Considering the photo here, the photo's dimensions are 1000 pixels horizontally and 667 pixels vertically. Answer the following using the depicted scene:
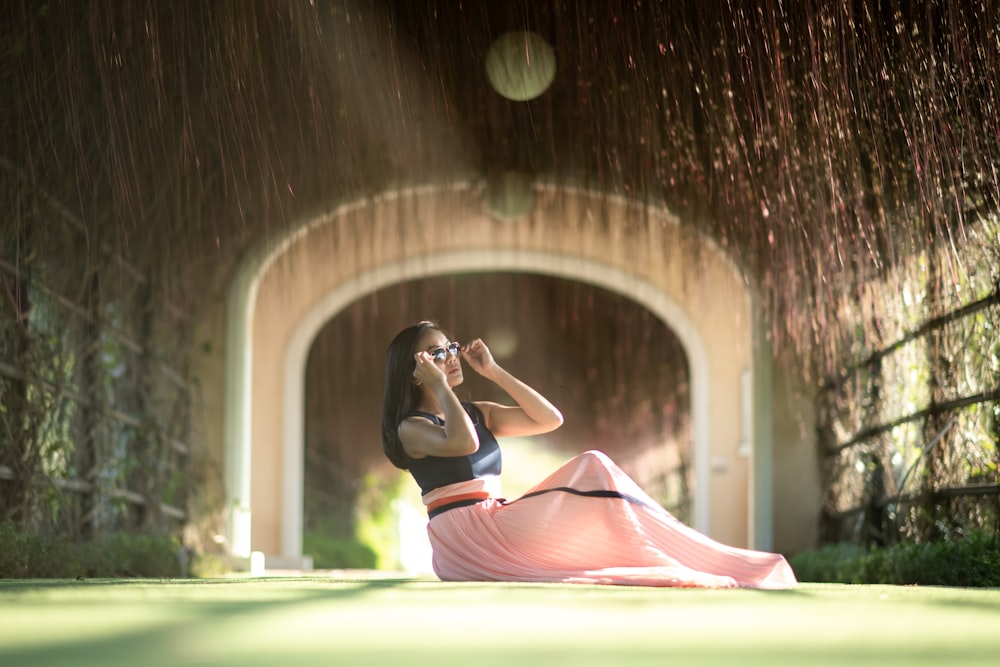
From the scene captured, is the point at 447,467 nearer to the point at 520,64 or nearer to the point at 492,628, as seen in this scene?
→ the point at 520,64

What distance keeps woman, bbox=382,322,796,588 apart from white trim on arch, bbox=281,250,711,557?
3829 mm

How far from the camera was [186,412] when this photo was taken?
5836mm

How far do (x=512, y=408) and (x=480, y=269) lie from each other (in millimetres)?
3995

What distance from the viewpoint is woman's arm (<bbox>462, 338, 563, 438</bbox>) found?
3062 mm

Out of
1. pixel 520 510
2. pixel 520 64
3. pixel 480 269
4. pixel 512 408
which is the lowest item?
pixel 520 510

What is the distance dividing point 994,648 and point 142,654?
3.15ft

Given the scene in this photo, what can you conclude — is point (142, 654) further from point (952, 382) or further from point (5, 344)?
point (952, 382)

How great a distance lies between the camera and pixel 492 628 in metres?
1.49

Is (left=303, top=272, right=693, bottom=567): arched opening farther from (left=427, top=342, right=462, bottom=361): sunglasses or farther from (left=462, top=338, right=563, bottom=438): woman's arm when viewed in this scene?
(left=427, top=342, right=462, bottom=361): sunglasses

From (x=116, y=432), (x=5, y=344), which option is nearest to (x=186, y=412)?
(x=116, y=432)

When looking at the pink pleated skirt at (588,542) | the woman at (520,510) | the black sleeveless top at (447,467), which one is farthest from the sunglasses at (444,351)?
the pink pleated skirt at (588,542)

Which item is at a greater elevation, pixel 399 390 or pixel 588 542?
pixel 399 390

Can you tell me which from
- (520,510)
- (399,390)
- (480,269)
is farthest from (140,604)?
(480,269)

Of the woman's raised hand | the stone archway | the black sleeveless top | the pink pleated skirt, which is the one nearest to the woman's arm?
the woman's raised hand
